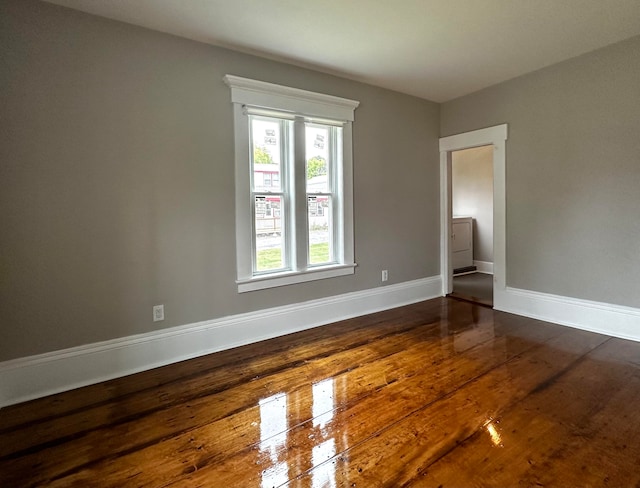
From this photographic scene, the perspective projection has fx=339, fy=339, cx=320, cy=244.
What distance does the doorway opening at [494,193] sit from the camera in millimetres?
4145

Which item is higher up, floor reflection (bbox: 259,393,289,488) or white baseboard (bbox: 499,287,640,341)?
white baseboard (bbox: 499,287,640,341)

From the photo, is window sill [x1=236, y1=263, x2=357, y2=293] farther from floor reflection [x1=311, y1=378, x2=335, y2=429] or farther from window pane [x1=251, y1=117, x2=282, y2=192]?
floor reflection [x1=311, y1=378, x2=335, y2=429]

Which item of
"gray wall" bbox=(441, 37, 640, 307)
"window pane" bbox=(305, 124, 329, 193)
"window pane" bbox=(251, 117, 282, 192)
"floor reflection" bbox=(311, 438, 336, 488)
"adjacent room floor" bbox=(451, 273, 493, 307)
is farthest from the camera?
"adjacent room floor" bbox=(451, 273, 493, 307)

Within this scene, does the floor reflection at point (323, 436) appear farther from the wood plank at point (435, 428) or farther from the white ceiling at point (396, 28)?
the white ceiling at point (396, 28)

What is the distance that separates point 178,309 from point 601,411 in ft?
10.2

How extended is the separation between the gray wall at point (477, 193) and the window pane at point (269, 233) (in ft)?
15.8

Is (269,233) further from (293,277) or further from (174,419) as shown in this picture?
(174,419)

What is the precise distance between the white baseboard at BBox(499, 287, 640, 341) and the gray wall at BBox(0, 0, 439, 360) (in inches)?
Result: 106

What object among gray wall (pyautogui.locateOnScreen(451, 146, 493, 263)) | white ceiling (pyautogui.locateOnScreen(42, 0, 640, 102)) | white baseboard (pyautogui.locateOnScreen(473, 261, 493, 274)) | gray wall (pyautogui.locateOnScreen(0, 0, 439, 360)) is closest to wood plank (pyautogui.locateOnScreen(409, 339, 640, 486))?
gray wall (pyautogui.locateOnScreen(0, 0, 439, 360))

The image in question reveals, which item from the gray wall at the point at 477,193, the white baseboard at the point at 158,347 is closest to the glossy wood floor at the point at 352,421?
the white baseboard at the point at 158,347

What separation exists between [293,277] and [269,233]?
523 mm

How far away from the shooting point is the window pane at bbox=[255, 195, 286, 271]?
342cm

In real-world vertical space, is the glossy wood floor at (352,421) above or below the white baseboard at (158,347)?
below

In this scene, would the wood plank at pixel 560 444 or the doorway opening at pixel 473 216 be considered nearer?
the wood plank at pixel 560 444
